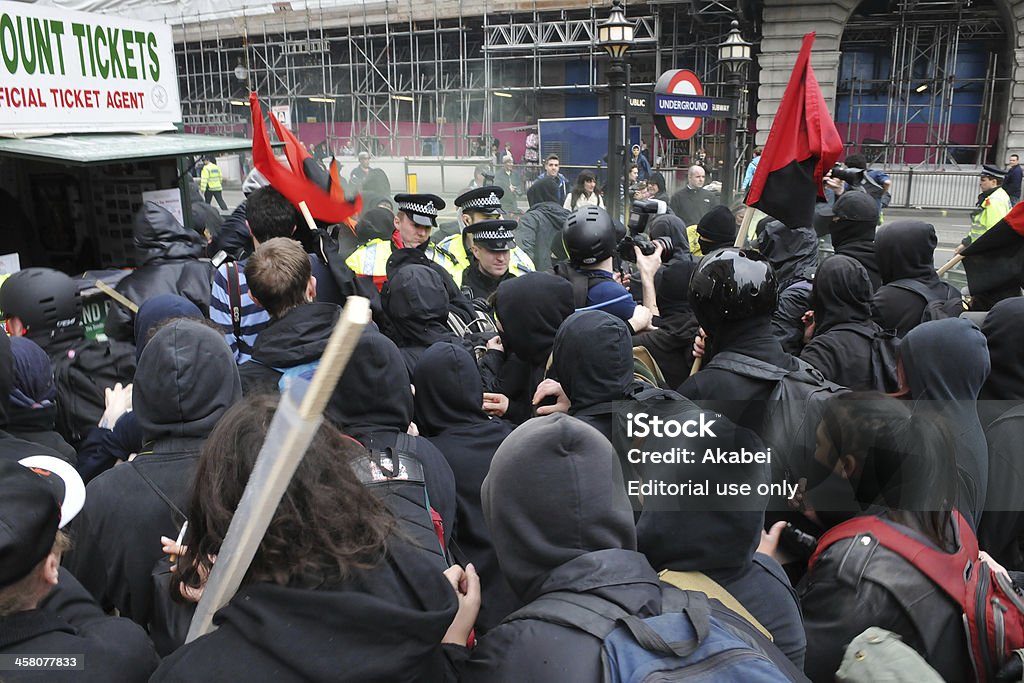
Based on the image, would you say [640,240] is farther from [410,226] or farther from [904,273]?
[904,273]

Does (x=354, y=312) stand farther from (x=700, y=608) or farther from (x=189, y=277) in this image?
(x=189, y=277)

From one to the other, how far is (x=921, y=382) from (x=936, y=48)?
2189cm

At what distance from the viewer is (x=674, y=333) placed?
11.6 feet

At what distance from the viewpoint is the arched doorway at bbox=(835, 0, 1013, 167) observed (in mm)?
20219

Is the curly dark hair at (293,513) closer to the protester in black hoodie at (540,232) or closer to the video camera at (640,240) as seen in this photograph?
the video camera at (640,240)

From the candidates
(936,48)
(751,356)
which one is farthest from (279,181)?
(936,48)

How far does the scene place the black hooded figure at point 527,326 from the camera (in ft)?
10.1

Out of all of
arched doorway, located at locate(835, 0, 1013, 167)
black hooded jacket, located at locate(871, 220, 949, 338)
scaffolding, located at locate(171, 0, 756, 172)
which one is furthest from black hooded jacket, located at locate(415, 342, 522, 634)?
arched doorway, located at locate(835, 0, 1013, 167)

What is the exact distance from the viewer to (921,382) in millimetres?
2568

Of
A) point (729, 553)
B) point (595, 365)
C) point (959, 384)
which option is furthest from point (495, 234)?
point (729, 553)

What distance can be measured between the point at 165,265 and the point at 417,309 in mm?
1821

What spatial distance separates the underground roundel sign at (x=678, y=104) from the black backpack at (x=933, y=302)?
3122mm

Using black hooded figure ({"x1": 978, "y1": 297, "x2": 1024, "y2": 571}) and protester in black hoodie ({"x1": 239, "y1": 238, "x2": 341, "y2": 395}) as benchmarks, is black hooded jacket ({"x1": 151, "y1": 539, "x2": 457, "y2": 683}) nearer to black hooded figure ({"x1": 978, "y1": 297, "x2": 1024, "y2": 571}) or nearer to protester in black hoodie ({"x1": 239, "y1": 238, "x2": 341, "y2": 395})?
protester in black hoodie ({"x1": 239, "y1": 238, "x2": 341, "y2": 395})

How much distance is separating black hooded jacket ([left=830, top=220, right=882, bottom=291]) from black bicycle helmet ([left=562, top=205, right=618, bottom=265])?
1824mm
